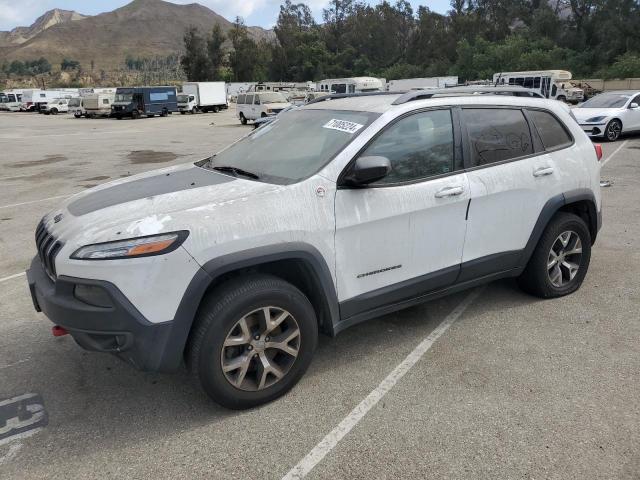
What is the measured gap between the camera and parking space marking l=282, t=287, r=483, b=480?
2.65 m

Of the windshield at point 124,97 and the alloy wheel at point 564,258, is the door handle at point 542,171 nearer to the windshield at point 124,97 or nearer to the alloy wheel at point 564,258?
the alloy wheel at point 564,258

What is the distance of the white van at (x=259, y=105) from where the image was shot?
1073 inches

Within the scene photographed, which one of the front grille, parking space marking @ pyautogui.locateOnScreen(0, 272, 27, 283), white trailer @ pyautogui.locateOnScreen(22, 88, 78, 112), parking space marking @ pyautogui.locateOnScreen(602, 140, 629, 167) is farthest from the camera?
white trailer @ pyautogui.locateOnScreen(22, 88, 78, 112)

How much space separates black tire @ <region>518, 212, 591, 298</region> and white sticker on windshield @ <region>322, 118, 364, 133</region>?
6.31ft

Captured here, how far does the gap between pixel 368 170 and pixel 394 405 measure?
1399 mm

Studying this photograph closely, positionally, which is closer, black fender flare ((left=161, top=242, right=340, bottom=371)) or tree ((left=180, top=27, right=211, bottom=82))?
black fender flare ((left=161, top=242, right=340, bottom=371))

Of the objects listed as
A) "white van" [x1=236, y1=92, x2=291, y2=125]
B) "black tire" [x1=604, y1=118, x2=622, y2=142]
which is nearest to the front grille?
"black tire" [x1=604, y1=118, x2=622, y2=142]

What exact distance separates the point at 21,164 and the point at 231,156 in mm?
13135

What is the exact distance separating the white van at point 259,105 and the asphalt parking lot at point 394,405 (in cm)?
2355

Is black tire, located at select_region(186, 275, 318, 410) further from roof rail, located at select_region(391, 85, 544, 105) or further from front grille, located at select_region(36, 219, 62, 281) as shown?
roof rail, located at select_region(391, 85, 544, 105)

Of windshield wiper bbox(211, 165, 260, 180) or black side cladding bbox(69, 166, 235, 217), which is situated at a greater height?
windshield wiper bbox(211, 165, 260, 180)

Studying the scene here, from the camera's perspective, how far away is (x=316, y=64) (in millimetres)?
105812

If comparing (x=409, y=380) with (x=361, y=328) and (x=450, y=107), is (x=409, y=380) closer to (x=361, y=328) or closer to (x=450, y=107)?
(x=361, y=328)

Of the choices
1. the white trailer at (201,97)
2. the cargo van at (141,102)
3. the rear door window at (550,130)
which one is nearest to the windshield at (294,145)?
the rear door window at (550,130)
